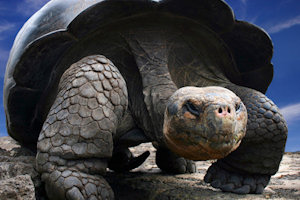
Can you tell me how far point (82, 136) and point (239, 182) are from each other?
1713 millimetres

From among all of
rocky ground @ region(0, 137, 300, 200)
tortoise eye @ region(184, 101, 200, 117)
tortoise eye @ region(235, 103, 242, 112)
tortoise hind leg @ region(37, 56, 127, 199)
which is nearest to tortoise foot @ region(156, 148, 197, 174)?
rocky ground @ region(0, 137, 300, 200)

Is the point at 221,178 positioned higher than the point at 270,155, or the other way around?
the point at 270,155

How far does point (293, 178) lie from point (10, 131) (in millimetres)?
3492

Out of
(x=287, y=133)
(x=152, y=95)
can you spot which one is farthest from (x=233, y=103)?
(x=287, y=133)

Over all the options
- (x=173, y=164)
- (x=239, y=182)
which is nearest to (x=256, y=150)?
(x=239, y=182)

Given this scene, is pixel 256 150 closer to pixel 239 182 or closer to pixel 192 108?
pixel 239 182

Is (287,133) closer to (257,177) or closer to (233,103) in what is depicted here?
(257,177)

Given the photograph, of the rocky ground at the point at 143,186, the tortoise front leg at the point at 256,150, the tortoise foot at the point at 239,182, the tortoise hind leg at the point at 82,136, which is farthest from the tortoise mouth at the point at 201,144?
the tortoise foot at the point at 239,182

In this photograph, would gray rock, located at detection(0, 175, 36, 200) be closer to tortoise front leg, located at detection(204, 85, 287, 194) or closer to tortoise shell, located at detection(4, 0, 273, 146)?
tortoise shell, located at detection(4, 0, 273, 146)

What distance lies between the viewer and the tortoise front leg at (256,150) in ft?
9.77

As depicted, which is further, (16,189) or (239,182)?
(239,182)

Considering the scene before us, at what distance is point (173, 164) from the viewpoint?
434 cm

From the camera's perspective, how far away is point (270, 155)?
3.06 meters

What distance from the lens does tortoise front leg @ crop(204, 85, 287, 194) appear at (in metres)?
2.98
